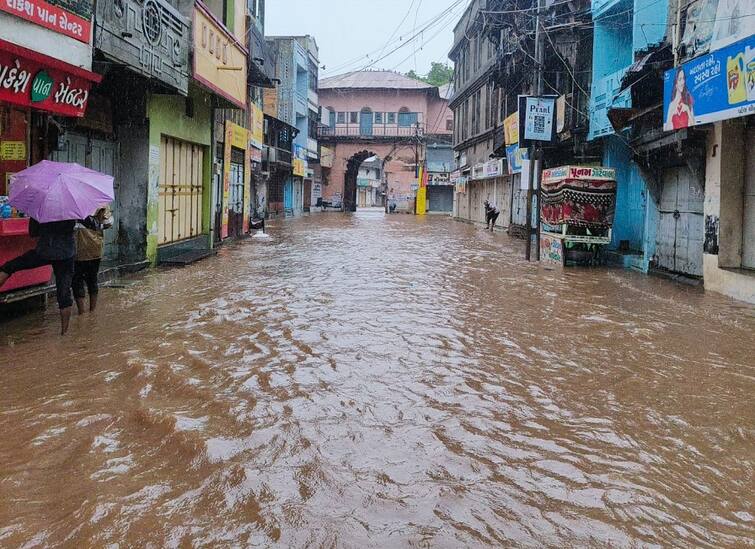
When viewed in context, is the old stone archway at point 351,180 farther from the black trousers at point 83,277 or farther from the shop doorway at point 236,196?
the black trousers at point 83,277

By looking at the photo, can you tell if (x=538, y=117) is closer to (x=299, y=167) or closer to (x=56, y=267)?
(x=56, y=267)

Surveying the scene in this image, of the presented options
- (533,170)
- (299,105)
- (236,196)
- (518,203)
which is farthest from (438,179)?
(533,170)

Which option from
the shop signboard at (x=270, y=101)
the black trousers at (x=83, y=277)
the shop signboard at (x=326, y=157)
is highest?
the shop signboard at (x=270, y=101)

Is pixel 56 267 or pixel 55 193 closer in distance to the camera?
pixel 55 193

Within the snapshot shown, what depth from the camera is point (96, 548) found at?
10.0 ft

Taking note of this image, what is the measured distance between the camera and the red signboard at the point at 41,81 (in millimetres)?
7262

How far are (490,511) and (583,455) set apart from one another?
3.54ft

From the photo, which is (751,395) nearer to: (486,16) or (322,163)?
(486,16)

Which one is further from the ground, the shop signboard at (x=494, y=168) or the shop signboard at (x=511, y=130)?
the shop signboard at (x=511, y=130)

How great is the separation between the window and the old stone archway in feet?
13.6

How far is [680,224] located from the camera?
1451cm

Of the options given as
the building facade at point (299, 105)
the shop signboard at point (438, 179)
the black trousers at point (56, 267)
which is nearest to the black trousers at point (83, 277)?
the black trousers at point (56, 267)

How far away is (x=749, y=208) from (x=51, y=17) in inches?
452

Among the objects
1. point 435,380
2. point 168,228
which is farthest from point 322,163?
point 435,380
